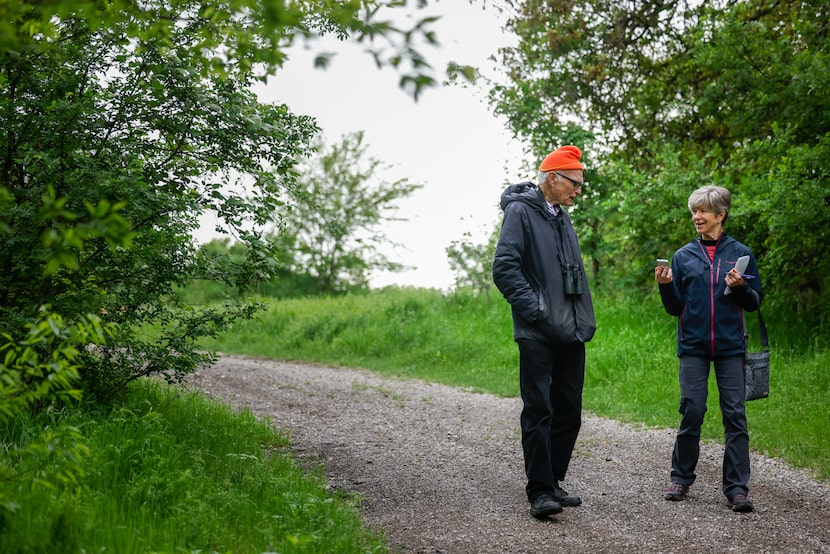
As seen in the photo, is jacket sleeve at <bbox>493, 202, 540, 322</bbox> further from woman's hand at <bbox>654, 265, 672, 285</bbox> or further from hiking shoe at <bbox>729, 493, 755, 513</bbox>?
hiking shoe at <bbox>729, 493, 755, 513</bbox>

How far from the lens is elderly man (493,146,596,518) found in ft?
16.8

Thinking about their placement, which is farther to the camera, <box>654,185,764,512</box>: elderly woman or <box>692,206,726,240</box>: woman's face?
<box>692,206,726,240</box>: woman's face

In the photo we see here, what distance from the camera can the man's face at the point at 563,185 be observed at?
17.5ft

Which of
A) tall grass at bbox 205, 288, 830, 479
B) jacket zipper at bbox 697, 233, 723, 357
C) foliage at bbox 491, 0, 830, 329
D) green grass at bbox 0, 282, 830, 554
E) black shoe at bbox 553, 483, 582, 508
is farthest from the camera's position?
foliage at bbox 491, 0, 830, 329

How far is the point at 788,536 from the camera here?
4.84 meters

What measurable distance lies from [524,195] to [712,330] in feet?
5.40

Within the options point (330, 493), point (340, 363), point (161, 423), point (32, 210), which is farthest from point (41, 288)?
point (340, 363)

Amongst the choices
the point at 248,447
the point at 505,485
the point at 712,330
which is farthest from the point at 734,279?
the point at 248,447

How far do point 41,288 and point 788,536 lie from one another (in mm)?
5176

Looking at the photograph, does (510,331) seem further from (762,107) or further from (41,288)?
(41,288)

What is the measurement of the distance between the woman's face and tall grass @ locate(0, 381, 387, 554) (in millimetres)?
3141

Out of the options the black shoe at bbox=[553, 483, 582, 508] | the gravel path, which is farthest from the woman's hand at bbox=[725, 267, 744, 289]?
the black shoe at bbox=[553, 483, 582, 508]

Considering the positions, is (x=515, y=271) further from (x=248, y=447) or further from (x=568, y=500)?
(x=248, y=447)

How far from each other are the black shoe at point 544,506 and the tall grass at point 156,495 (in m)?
1.14
